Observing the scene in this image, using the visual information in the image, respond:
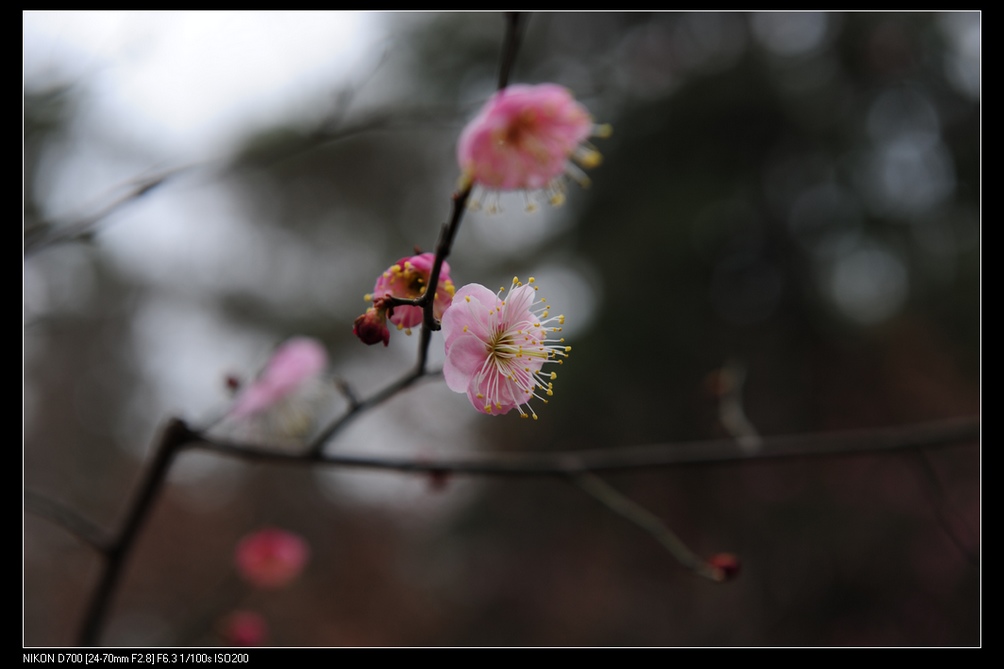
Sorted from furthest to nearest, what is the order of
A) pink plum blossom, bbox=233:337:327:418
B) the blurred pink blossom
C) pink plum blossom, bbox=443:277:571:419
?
the blurred pink blossom < pink plum blossom, bbox=233:337:327:418 < pink plum blossom, bbox=443:277:571:419

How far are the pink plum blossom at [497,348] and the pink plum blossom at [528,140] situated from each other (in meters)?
0.12

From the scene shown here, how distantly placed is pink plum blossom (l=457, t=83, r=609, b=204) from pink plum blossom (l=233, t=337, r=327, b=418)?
64 cm

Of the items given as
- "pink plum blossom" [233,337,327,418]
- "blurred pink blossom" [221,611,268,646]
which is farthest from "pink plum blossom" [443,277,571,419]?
"blurred pink blossom" [221,611,268,646]

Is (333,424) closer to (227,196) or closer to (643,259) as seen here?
(643,259)

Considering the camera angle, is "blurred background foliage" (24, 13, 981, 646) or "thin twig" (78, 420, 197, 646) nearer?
"thin twig" (78, 420, 197, 646)

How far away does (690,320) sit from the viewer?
4652 mm

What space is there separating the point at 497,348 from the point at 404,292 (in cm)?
13

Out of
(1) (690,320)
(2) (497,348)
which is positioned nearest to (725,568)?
(2) (497,348)

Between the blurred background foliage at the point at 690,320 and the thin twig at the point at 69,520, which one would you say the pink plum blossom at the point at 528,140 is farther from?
the blurred background foliage at the point at 690,320

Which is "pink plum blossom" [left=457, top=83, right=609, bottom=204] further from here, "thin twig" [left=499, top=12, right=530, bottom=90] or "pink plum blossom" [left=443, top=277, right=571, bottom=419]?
"pink plum blossom" [left=443, top=277, right=571, bottom=419]

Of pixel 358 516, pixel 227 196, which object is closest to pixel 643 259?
pixel 227 196

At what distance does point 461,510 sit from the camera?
5.27 m

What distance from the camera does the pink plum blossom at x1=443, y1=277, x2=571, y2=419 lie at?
2.27 ft

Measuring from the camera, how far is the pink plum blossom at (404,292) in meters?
0.65
